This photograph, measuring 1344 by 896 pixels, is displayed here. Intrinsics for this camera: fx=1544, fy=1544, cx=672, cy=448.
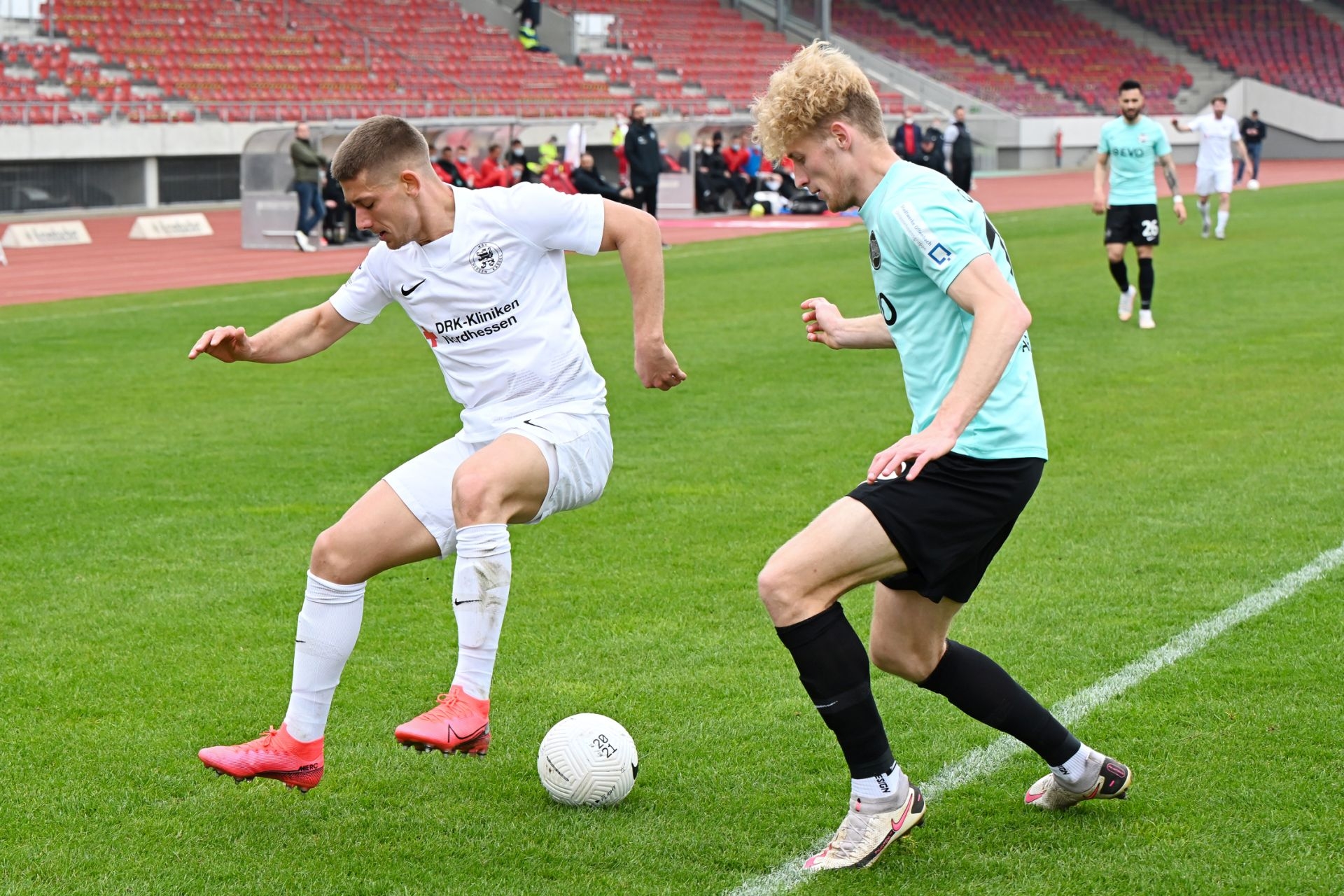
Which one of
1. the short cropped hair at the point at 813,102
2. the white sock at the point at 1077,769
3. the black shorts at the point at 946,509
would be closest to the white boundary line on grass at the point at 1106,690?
the white sock at the point at 1077,769

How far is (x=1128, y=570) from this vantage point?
6660 millimetres

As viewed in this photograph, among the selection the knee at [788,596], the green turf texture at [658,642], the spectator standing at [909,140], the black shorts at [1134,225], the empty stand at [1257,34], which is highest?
the empty stand at [1257,34]

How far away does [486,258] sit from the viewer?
4.48 metres

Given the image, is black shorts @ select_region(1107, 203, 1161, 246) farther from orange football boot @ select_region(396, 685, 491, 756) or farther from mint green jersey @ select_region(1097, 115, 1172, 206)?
orange football boot @ select_region(396, 685, 491, 756)

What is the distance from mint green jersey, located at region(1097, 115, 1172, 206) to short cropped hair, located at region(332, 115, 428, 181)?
10.7 metres

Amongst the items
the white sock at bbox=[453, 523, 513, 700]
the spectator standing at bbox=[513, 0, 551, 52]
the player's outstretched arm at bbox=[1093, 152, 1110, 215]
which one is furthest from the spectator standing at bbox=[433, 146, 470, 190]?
the white sock at bbox=[453, 523, 513, 700]

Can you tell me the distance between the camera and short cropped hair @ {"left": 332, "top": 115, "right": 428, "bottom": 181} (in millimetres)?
4250

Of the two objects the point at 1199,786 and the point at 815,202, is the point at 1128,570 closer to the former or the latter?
the point at 1199,786

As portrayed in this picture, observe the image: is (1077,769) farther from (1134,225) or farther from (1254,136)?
(1254,136)

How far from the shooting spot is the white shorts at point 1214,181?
2372cm

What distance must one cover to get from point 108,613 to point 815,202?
88.4ft

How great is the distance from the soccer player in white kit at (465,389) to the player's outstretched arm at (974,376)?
1.20 metres

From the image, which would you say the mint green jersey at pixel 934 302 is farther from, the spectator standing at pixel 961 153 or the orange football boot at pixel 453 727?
the spectator standing at pixel 961 153

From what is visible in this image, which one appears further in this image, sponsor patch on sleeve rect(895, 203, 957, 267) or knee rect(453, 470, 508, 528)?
knee rect(453, 470, 508, 528)
